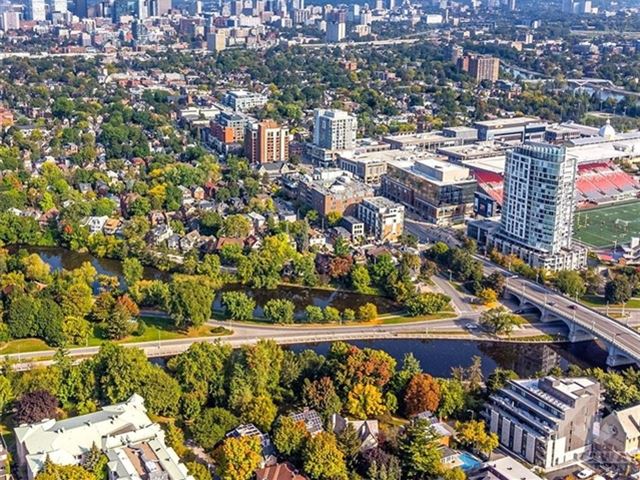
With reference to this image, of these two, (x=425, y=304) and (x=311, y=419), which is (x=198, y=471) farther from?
(x=425, y=304)

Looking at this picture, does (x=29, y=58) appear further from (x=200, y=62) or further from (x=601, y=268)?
(x=601, y=268)

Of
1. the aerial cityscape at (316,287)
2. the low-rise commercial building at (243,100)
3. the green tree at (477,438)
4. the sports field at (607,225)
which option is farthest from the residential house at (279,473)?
the low-rise commercial building at (243,100)

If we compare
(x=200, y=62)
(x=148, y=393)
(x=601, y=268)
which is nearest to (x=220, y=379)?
(x=148, y=393)

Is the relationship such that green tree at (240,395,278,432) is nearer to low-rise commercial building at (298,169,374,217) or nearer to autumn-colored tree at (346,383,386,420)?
autumn-colored tree at (346,383,386,420)

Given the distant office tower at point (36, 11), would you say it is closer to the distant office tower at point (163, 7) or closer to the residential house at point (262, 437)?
the distant office tower at point (163, 7)

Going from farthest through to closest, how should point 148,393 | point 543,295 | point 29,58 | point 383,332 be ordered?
point 29,58, point 543,295, point 383,332, point 148,393

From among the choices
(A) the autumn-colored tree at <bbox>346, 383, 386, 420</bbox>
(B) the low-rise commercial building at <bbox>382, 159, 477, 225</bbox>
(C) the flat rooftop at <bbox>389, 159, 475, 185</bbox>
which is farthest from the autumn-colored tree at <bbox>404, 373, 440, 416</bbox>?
(C) the flat rooftop at <bbox>389, 159, 475, 185</bbox>
